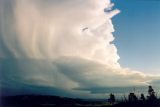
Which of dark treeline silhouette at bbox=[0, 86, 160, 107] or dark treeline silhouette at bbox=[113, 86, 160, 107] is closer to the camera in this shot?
dark treeline silhouette at bbox=[0, 86, 160, 107]

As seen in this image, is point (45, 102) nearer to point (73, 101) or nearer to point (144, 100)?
point (73, 101)

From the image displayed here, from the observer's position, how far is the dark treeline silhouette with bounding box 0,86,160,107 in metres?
3.06

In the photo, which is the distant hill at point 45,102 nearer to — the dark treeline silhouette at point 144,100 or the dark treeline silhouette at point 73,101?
the dark treeline silhouette at point 73,101

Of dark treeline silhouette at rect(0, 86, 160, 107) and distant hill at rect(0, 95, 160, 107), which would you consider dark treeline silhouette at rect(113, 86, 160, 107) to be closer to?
dark treeline silhouette at rect(0, 86, 160, 107)

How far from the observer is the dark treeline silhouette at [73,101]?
3064 millimetres

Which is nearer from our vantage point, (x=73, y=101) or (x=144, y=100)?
(x=73, y=101)

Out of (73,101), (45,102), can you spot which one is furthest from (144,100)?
(45,102)

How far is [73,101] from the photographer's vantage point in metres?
3.16

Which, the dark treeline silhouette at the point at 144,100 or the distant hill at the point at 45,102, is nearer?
the distant hill at the point at 45,102

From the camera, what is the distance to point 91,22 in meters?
3.23

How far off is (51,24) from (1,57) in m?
0.53

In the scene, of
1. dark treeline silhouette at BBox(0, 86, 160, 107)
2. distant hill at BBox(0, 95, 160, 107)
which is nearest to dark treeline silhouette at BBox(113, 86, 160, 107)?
dark treeline silhouette at BBox(0, 86, 160, 107)

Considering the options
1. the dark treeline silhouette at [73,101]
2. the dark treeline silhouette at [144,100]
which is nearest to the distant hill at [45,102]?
the dark treeline silhouette at [73,101]

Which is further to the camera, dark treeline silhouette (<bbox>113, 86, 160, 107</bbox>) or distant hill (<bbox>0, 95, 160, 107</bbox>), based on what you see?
dark treeline silhouette (<bbox>113, 86, 160, 107</bbox>)
